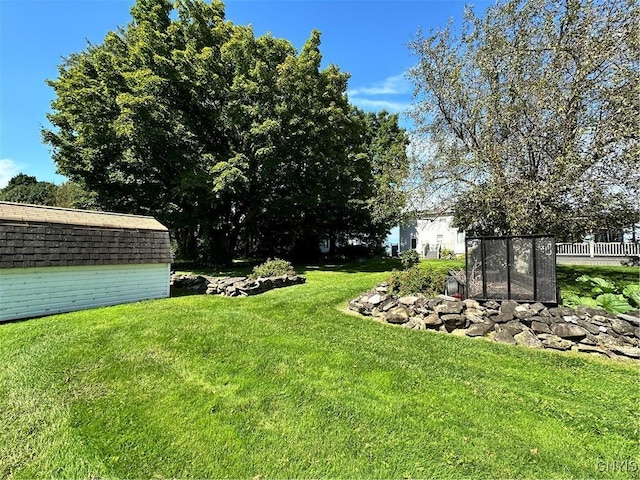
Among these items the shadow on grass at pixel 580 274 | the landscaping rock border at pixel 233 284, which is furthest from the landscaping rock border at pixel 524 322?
the landscaping rock border at pixel 233 284

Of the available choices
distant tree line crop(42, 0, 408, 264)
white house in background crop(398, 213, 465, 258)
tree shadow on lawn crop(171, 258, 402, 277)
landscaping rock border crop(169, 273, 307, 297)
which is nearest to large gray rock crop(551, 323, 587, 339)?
distant tree line crop(42, 0, 408, 264)

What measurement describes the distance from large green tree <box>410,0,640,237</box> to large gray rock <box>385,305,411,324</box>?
13.2 feet

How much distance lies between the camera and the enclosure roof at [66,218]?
7.04m

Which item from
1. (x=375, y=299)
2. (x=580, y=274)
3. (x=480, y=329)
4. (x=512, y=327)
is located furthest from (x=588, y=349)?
(x=580, y=274)

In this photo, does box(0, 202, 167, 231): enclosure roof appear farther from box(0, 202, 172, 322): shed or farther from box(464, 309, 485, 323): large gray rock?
box(464, 309, 485, 323): large gray rock

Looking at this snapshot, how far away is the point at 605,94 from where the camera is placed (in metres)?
7.37

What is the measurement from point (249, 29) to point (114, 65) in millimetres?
6614

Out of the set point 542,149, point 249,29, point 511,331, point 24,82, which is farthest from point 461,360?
point 249,29

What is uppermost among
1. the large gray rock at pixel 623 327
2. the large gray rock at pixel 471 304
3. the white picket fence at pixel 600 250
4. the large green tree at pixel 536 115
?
the large green tree at pixel 536 115

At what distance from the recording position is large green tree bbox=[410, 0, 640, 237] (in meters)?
7.36

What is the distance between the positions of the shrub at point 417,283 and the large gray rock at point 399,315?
1.04m

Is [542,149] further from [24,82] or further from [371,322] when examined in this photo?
[24,82]

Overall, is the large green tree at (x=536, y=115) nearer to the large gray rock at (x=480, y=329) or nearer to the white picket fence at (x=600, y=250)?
the large gray rock at (x=480, y=329)

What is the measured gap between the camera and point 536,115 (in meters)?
8.07
